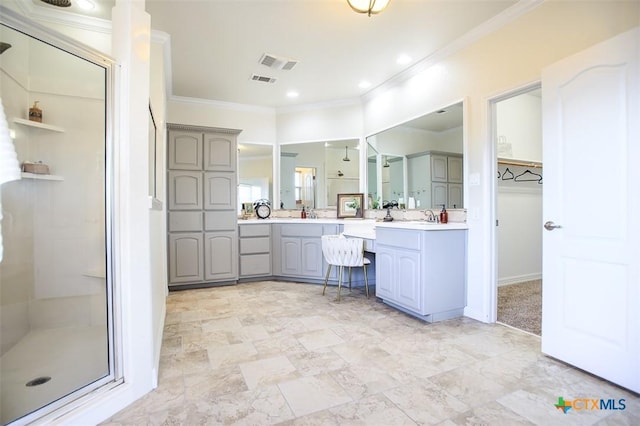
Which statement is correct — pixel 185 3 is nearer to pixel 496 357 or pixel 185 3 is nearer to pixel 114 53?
pixel 114 53

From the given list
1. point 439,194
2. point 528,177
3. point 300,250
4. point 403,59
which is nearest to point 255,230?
point 300,250

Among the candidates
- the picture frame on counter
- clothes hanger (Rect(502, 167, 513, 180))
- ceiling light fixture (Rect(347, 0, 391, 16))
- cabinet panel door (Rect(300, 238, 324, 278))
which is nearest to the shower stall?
Result: ceiling light fixture (Rect(347, 0, 391, 16))

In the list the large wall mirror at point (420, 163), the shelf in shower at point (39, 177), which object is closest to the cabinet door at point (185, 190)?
the shelf in shower at point (39, 177)

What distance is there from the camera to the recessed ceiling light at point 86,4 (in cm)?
229

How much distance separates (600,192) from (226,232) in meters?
3.73

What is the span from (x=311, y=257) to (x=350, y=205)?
959mm

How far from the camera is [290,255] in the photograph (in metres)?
4.39

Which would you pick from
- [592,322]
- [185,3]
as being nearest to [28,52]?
[185,3]

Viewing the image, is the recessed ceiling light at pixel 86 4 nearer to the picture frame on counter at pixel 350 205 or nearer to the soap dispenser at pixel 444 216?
the picture frame on counter at pixel 350 205

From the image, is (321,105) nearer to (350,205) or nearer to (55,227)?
(350,205)

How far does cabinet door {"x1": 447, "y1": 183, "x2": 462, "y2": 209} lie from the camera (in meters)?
3.12

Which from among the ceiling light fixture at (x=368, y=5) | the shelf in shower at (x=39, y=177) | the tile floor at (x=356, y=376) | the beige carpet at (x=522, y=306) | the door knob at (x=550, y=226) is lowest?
the tile floor at (x=356, y=376)

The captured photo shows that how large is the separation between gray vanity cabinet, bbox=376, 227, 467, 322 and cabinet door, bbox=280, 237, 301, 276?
1.60 meters

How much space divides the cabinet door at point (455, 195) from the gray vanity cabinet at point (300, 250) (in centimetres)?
146
